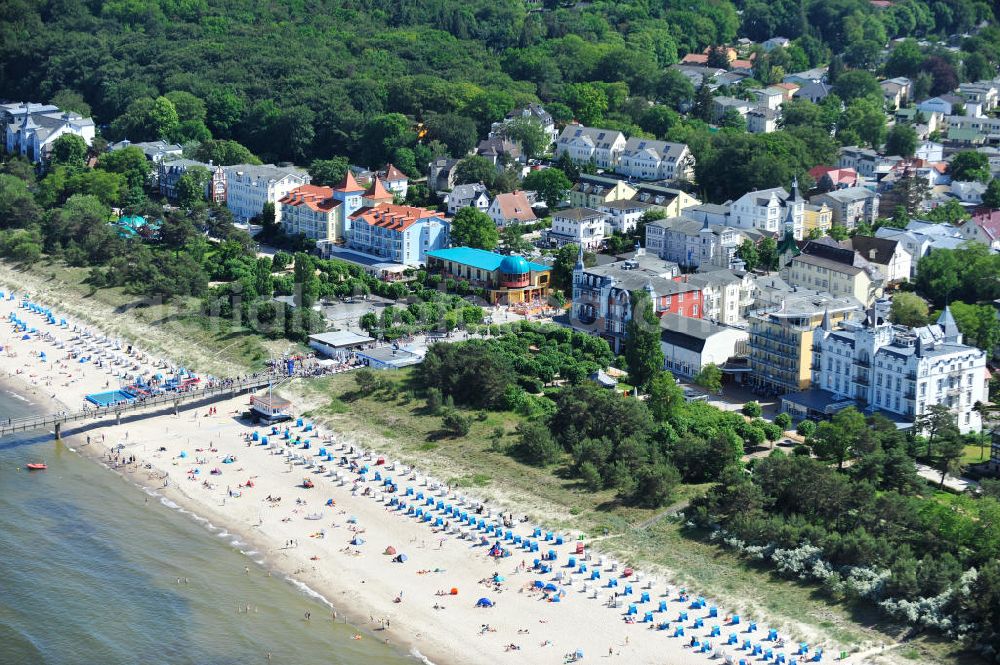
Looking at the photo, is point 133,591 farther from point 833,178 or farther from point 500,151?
point 833,178

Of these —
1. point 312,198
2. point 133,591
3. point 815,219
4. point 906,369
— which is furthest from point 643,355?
point 312,198

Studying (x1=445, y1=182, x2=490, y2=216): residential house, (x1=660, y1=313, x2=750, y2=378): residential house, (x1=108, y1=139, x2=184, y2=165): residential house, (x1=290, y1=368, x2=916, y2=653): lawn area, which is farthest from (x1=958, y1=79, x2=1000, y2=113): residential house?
(x1=290, y1=368, x2=916, y2=653): lawn area

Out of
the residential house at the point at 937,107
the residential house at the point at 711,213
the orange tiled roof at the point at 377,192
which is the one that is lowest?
the residential house at the point at 711,213

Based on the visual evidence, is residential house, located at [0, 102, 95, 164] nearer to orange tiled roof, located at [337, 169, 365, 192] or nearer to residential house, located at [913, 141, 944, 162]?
orange tiled roof, located at [337, 169, 365, 192]

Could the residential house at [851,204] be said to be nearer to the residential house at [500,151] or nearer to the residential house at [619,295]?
the residential house at [619,295]

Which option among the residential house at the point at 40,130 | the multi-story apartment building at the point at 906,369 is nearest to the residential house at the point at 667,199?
the multi-story apartment building at the point at 906,369

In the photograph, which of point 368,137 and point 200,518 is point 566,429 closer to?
point 200,518
